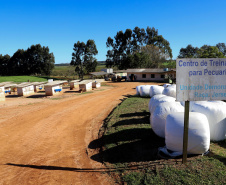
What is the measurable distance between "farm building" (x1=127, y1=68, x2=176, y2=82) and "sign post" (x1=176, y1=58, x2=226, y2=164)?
36.7 m

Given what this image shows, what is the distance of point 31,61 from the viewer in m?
66.5

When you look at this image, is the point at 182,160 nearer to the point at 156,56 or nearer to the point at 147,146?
the point at 147,146

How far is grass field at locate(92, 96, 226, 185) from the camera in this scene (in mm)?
4761

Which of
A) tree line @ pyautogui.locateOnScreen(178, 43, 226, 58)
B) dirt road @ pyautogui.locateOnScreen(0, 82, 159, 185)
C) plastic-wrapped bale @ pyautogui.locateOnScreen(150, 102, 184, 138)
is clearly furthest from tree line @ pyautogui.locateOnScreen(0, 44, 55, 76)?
plastic-wrapped bale @ pyautogui.locateOnScreen(150, 102, 184, 138)

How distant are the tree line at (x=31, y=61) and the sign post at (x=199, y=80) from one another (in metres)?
67.1

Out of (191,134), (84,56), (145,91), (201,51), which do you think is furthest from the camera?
(84,56)

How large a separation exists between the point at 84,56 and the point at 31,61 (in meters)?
21.7

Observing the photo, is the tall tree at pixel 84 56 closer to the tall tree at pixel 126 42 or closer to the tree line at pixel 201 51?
the tall tree at pixel 126 42

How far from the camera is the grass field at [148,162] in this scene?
4761 millimetres

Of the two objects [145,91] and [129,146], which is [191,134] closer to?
[129,146]

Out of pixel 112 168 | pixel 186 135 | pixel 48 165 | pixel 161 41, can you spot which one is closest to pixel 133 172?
pixel 112 168

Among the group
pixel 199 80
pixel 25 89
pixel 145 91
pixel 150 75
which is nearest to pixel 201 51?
pixel 150 75

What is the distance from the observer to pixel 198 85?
545cm

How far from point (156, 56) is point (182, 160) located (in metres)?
58.0
